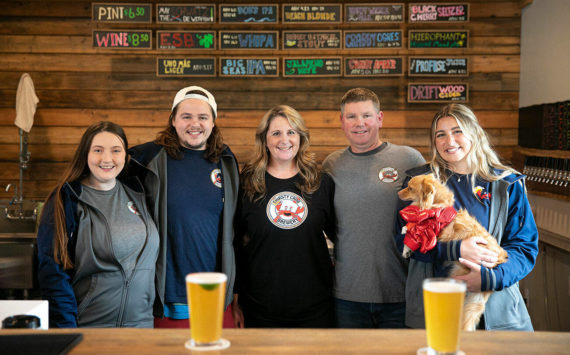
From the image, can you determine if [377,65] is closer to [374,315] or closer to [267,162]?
[267,162]

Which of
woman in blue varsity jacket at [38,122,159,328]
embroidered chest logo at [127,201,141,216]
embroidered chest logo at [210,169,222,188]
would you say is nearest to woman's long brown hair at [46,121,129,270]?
woman in blue varsity jacket at [38,122,159,328]

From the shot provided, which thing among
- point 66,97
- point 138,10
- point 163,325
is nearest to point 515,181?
point 163,325

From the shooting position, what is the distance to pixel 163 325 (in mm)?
2025

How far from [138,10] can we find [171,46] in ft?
1.28

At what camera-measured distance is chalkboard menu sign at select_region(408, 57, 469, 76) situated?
157 inches

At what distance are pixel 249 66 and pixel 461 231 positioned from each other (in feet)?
9.06

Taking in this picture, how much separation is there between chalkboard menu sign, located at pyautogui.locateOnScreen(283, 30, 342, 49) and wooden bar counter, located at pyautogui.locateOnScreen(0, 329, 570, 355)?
3368 millimetres

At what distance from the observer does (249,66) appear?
4035 mm

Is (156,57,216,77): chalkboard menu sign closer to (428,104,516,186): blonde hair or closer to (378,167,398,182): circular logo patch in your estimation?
(378,167,398,182): circular logo patch

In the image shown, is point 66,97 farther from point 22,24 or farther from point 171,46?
point 171,46

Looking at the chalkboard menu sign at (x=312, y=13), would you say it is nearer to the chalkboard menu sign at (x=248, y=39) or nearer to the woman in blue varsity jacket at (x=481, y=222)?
the chalkboard menu sign at (x=248, y=39)

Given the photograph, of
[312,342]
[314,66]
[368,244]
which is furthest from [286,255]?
[314,66]

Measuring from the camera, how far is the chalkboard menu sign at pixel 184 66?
402cm

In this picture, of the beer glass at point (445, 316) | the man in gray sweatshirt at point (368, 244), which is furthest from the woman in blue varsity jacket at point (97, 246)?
the beer glass at point (445, 316)
